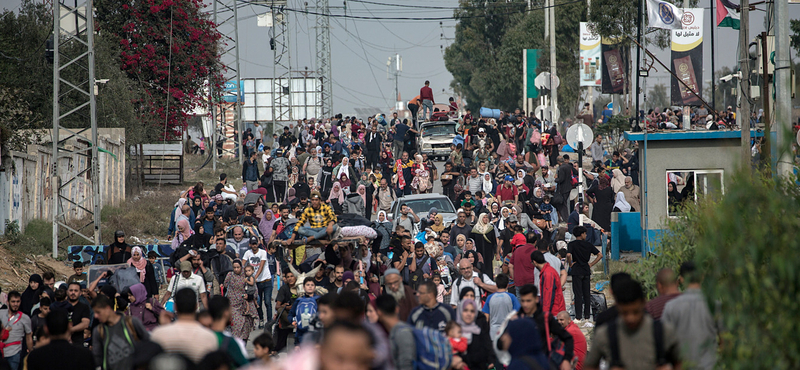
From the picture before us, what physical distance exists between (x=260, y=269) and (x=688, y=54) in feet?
64.5

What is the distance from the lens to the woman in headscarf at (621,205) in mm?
19925

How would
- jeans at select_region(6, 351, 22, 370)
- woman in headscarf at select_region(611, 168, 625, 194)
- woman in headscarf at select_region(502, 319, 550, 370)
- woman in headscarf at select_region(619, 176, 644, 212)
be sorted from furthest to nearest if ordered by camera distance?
woman in headscarf at select_region(611, 168, 625, 194)
woman in headscarf at select_region(619, 176, 644, 212)
jeans at select_region(6, 351, 22, 370)
woman in headscarf at select_region(502, 319, 550, 370)

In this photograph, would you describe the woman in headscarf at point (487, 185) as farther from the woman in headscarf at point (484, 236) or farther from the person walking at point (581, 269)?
the person walking at point (581, 269)

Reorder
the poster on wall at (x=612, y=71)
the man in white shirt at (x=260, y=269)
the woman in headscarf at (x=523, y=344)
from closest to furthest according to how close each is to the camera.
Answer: the woman in headscarf at (x=523, y=344)
the man in white shirt at (x=260, y=269)
the poster on wall at (x=612, y=71)

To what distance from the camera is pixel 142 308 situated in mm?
11812

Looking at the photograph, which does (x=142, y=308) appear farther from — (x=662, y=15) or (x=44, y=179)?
(x=662, y=15)

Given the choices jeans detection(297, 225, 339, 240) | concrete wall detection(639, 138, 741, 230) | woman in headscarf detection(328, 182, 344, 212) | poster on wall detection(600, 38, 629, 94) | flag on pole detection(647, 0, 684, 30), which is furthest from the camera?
poster on wall detection(600, 38, 629, 94)

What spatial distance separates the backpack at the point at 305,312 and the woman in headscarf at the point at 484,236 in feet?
22.5

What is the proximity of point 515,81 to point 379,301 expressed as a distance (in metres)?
65.1

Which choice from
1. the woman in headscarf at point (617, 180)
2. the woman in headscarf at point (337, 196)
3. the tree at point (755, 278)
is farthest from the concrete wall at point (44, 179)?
the tree at point (755, 278)

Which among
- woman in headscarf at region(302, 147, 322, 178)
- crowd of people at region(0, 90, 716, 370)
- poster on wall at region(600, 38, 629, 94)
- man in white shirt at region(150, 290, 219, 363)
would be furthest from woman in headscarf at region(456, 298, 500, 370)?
poster on wall at region(600, 38, 629, 94)

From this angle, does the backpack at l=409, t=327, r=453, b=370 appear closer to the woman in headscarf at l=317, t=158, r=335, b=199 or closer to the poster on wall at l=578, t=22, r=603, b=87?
the woman in headscarf at l=317, t=158, r=335, b=199

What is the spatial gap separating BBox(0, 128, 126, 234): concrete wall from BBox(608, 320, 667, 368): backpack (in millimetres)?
A: 17489

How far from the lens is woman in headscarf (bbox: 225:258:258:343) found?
12484mm
